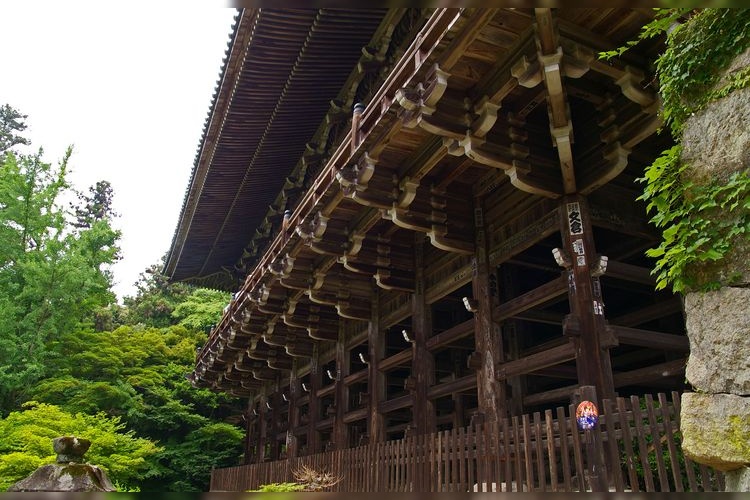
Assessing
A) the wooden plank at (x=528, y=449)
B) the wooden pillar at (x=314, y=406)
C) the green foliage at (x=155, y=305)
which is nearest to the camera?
the wooden plank at (x=528, y=449)

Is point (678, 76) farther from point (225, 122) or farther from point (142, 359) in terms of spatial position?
point (142, 359)

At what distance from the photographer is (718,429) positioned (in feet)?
9.39

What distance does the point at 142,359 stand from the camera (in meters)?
24.5

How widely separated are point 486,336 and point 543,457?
8.85ft

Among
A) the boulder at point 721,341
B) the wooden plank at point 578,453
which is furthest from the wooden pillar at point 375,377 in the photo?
the boulder at point 721,341

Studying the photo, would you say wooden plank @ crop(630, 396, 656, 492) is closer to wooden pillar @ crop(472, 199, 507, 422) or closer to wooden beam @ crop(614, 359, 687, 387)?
wooden beam @ crop(614, 359, 687, 387)

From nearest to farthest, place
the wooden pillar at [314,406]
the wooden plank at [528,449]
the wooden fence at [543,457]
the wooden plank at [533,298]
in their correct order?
the wooden fence at [543,457] < the wooden plank at [528,449] < the wooden plank at [533,298] < the wooden pillar at [314,406]

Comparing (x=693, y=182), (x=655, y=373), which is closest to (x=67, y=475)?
(x=655, y=373)

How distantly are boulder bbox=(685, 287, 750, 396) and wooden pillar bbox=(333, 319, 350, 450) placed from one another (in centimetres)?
976

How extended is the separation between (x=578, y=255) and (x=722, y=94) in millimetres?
3669

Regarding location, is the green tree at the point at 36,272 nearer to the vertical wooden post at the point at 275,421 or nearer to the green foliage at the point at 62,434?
A: the green foliage at the point at 62,434

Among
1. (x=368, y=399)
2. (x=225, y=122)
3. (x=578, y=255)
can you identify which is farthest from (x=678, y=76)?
(x=225, y=122)

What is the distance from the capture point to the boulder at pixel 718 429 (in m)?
2.76

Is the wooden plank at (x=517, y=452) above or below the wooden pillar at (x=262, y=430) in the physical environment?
below
